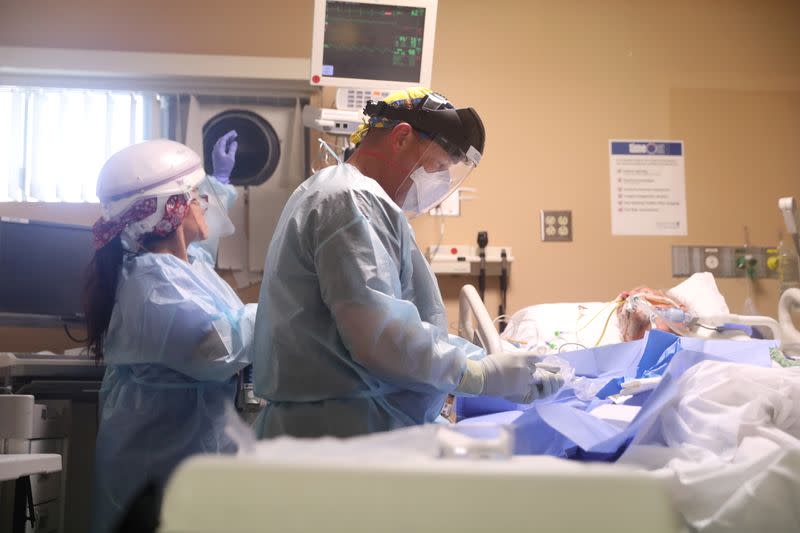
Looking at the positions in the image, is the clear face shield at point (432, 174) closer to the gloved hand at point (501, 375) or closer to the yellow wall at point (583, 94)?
the gloved hand at point (501, 375)

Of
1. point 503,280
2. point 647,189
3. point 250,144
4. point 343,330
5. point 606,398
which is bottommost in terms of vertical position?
point 606,398

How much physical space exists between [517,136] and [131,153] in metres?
2.05

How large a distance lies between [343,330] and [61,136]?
2.80m

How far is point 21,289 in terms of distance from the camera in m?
3.02

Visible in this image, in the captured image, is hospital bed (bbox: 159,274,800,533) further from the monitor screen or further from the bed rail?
the monitor screen

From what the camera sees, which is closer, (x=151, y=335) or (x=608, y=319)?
(x=151, y=335)

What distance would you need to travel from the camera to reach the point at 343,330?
164 cm

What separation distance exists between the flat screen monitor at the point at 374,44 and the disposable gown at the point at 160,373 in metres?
1.35

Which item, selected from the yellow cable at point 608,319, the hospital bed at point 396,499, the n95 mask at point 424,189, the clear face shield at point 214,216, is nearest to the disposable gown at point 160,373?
the clear face shield at point 214,216

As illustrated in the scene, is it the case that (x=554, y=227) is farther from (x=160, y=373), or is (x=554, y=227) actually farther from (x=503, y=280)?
(x=160, y=373)

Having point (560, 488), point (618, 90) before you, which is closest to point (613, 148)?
point (618, 90)

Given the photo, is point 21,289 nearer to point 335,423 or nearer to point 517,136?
point 335,423

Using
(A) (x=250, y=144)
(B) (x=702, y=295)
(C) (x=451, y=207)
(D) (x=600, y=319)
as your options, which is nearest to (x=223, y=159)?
(A) (x=250, y=144)

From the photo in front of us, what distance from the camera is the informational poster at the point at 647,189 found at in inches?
158
